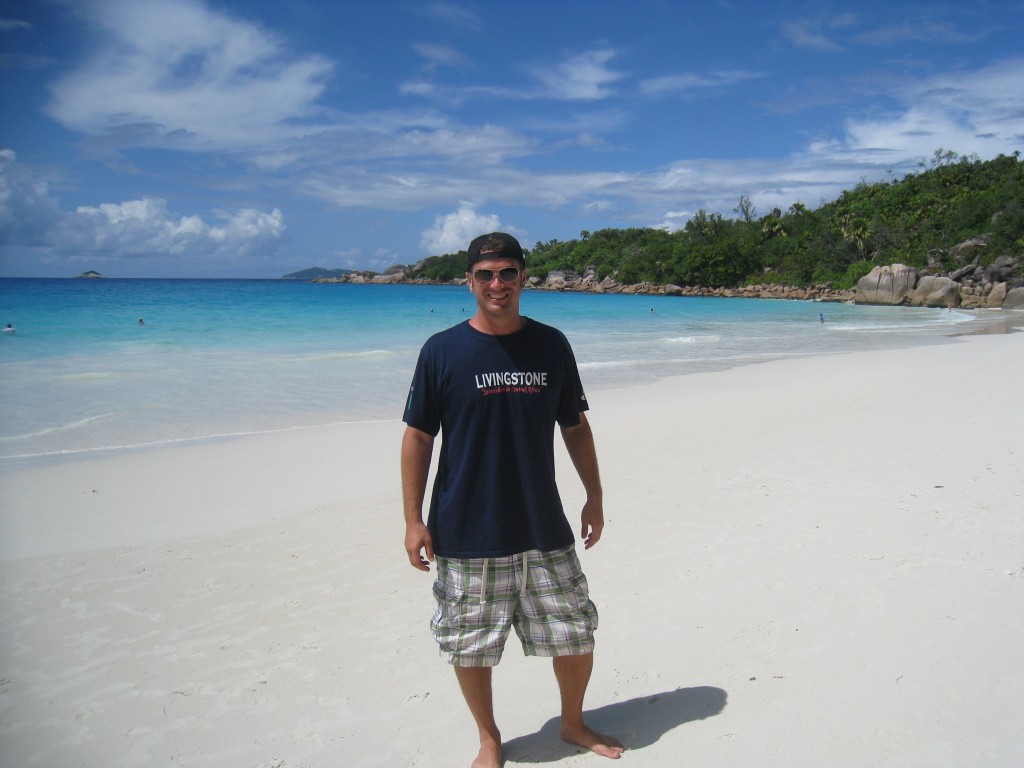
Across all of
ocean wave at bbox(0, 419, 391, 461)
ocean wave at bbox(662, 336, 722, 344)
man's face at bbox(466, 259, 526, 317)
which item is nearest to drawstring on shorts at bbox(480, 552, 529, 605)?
man's face at bbox(466, 259, 526, 317)

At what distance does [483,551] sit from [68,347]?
22.9m

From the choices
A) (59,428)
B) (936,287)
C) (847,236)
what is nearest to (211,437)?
(59,428)

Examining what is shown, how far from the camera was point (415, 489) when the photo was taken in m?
2.44

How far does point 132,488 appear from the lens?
6602 millimetres

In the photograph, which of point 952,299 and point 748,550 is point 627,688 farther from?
point 952,299

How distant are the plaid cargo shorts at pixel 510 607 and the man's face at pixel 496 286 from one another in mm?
837

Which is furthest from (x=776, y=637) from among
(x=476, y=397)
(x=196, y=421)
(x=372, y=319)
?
(x=372, y=319)

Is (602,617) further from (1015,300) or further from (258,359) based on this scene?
(1015,300)

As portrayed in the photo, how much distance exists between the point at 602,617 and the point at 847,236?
71968 mm

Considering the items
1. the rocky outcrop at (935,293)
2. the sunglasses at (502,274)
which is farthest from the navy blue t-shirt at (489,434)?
the rocky outcrop at (935,293)

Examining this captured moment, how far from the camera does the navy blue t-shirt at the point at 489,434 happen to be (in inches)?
91.7

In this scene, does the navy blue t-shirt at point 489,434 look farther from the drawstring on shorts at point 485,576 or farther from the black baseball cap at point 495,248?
the black baseball cap at point 495,248

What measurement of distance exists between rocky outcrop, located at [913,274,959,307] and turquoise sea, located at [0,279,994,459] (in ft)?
31.6

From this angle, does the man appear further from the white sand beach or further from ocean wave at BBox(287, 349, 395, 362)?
ocean wave at BBox(287, 349, 395, 362)
